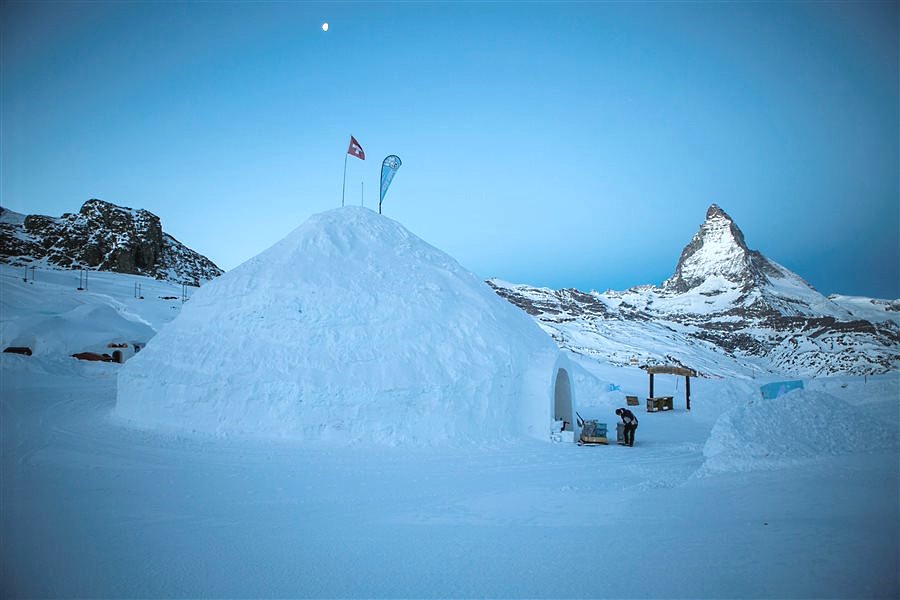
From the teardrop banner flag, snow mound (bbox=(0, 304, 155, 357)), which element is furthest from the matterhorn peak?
snow mound (bbox=(0, 304, 155, 357))

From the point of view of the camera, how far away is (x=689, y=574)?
5.19m

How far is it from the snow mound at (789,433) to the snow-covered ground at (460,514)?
40 mm

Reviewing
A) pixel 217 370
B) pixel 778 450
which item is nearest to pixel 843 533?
pixel 778 450

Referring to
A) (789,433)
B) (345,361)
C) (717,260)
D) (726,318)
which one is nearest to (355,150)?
(345,361)

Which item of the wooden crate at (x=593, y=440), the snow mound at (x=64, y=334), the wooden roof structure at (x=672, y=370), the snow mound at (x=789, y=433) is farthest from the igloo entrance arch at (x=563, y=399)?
the snow mound at (x=64, y=334)

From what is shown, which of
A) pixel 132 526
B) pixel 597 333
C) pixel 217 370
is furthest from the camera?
pixel 597 333

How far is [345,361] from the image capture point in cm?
1386

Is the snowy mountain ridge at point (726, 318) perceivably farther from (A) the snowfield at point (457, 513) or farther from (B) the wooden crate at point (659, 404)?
(A) the snowfield at point (457, 513)

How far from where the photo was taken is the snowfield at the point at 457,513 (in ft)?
17.1

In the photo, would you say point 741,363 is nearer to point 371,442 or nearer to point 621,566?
point 371,442

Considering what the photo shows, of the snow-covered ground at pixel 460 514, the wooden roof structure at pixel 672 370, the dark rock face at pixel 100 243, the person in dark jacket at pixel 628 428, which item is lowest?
the snow-covered ground at pixel 460 514

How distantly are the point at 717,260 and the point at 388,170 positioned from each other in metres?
120

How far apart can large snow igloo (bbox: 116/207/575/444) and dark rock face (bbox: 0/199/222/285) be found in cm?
8878

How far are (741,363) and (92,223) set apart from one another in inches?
4427
